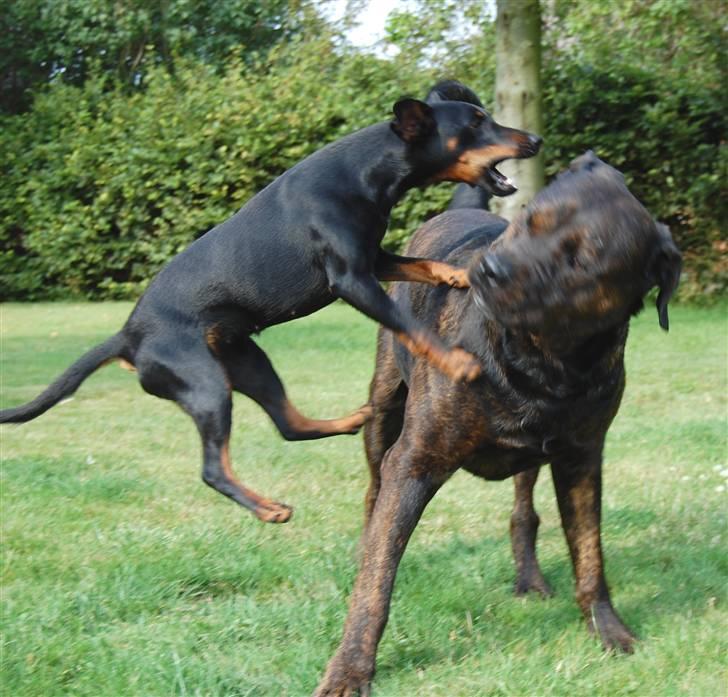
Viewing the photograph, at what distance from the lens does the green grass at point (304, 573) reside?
3.87m

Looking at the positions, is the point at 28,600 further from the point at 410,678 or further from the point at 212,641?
the point at 410,678

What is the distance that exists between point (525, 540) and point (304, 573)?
1.04 metres

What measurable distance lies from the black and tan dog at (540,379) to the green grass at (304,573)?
1.08ft

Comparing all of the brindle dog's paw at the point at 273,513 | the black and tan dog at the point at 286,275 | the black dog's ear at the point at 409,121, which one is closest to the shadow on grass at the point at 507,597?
the brindle dog's paw at the point at 273,513

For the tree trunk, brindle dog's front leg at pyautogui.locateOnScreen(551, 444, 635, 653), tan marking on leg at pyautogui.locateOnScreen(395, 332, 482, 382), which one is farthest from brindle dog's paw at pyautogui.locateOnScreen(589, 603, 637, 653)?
the tree trunk

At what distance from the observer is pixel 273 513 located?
414 centimetres

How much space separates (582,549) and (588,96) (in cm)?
1312

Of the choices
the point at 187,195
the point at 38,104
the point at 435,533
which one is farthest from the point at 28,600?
the point at 38,104

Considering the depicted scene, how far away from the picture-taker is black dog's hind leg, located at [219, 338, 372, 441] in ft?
15.2

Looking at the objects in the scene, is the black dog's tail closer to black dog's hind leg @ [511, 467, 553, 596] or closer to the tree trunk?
black dog's hind leg @ [511, 467, 553, 596]

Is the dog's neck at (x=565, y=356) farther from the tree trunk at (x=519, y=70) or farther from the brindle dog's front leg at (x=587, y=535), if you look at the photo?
the tree trunk at (x=519, y=70)

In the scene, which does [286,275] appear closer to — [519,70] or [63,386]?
[63,386]

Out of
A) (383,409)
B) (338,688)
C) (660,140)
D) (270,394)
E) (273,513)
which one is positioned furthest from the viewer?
(660,140)

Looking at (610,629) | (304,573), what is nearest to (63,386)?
(304,573)
